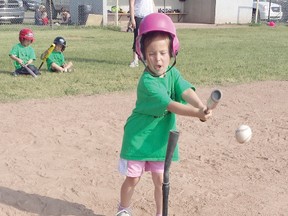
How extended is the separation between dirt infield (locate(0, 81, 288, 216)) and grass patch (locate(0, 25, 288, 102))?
773mm

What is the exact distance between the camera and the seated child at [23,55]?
7668mm

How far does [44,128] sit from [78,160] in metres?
0.95

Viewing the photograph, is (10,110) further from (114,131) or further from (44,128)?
(114,131)

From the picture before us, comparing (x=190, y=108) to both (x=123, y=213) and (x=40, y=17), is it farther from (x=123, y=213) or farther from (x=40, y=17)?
(x=40, y=17)

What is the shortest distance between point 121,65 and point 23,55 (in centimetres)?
193

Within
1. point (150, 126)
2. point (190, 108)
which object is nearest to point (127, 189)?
point (150, 126)

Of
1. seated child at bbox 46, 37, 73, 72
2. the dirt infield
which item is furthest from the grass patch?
the dirt infield

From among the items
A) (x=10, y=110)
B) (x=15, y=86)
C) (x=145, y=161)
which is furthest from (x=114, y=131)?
(x=15, y=86)

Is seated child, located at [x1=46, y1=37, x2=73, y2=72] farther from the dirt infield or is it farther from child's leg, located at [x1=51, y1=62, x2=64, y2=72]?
the dirt infield

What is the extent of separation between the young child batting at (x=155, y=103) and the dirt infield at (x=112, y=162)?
559 mm

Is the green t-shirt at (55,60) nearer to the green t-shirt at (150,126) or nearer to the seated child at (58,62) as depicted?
the seated child at (58,62)

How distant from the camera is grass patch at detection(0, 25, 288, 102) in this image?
6645 mm

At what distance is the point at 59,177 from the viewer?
3.64 metres

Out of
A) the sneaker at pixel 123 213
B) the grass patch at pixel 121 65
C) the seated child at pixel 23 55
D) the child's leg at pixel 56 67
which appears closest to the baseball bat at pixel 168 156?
the sneaker at pixel 123 213
